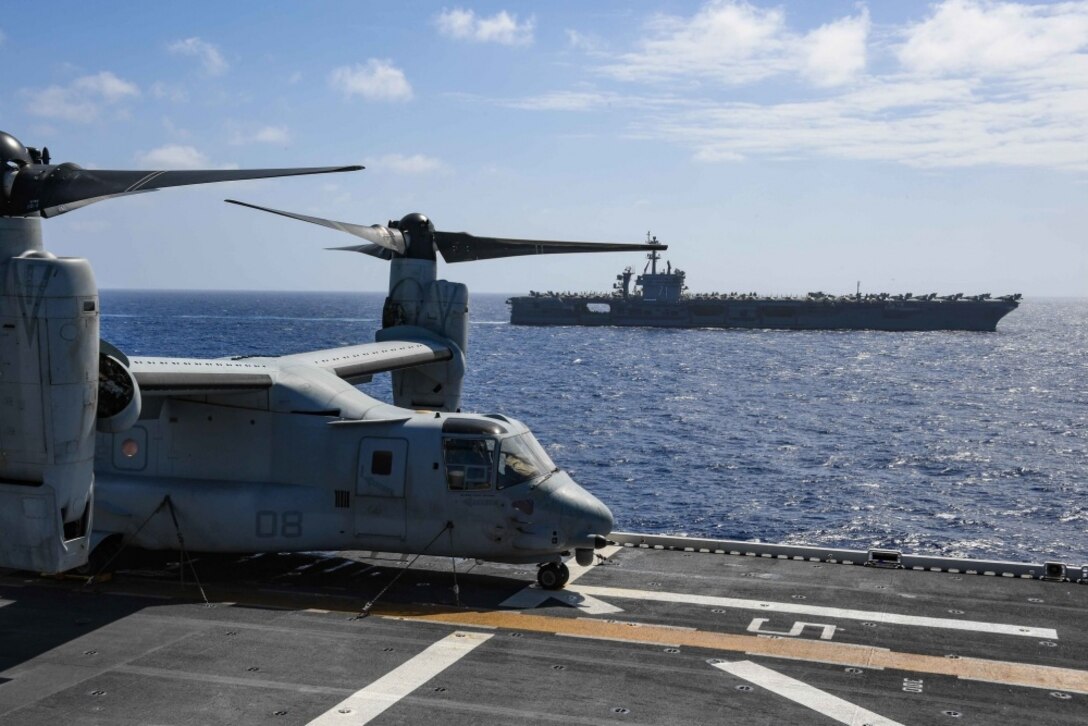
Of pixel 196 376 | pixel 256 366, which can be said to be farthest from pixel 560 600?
pixel 196 376

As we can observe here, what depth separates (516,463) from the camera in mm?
19453

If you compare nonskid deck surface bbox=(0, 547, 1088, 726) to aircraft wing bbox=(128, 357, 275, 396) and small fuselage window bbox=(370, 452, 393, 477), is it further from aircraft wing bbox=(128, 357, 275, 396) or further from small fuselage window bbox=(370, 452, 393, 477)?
aircraft wing bbox=(128, 357, 275, 396)

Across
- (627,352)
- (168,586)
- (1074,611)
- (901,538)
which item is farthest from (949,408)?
(168,586)

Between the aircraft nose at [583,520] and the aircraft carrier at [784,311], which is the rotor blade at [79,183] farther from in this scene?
the aircraft carrier at [784,311]

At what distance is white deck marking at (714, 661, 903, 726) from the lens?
13.4 m

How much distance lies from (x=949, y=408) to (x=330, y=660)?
7971cm

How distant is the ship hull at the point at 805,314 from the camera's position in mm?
185375

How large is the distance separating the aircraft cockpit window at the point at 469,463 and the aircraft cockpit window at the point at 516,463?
7.1 inches

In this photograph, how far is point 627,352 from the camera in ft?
465

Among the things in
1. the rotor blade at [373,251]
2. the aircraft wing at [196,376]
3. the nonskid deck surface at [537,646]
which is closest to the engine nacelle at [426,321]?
the rotor blade at [373,251]

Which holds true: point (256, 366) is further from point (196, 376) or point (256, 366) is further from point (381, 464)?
point (381, 464)

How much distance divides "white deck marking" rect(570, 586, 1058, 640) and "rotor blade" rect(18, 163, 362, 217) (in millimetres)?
10134

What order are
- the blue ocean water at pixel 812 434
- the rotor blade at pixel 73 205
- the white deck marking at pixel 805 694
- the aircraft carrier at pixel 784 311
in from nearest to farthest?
the white deck marking at pixel 805 694
the rotor blade at pixel 73 205
the blue ocean water at pixel 812 434
the aircraft carrier at pixel 784 311

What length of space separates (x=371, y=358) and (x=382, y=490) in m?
5.27
